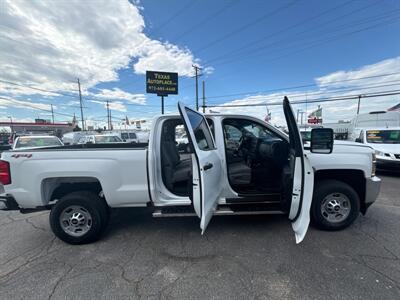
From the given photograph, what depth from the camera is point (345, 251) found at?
2.77 meters

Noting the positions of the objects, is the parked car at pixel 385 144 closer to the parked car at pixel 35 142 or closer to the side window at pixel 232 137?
the side window at pixel 232 137

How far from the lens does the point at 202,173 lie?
2.46 meters

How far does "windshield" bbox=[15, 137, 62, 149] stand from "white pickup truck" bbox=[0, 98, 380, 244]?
6.81 meters

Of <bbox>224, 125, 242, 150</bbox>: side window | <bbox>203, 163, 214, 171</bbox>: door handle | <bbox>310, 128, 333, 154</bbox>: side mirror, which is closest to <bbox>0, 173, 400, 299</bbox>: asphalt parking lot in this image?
<bbox>203, 163, 214, 171</bbox>: door handle

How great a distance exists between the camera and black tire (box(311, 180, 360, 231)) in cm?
321

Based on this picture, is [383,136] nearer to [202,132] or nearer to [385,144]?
[385,144]

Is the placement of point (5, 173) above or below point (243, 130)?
below

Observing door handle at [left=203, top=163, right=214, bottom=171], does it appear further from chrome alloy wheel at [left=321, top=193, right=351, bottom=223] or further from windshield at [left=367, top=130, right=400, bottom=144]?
windshield at [left=367, top=130, right=400, bottom=144]

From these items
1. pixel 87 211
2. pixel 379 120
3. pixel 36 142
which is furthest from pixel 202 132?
pixel 379 120

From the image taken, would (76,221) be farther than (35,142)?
No

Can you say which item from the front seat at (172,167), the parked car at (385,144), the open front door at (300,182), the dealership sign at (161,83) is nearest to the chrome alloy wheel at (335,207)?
the open front door at (300,182)

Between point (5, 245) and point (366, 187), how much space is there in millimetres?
5503

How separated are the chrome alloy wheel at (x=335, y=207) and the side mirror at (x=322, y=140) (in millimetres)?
1007

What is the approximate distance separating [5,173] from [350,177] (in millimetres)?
5120
